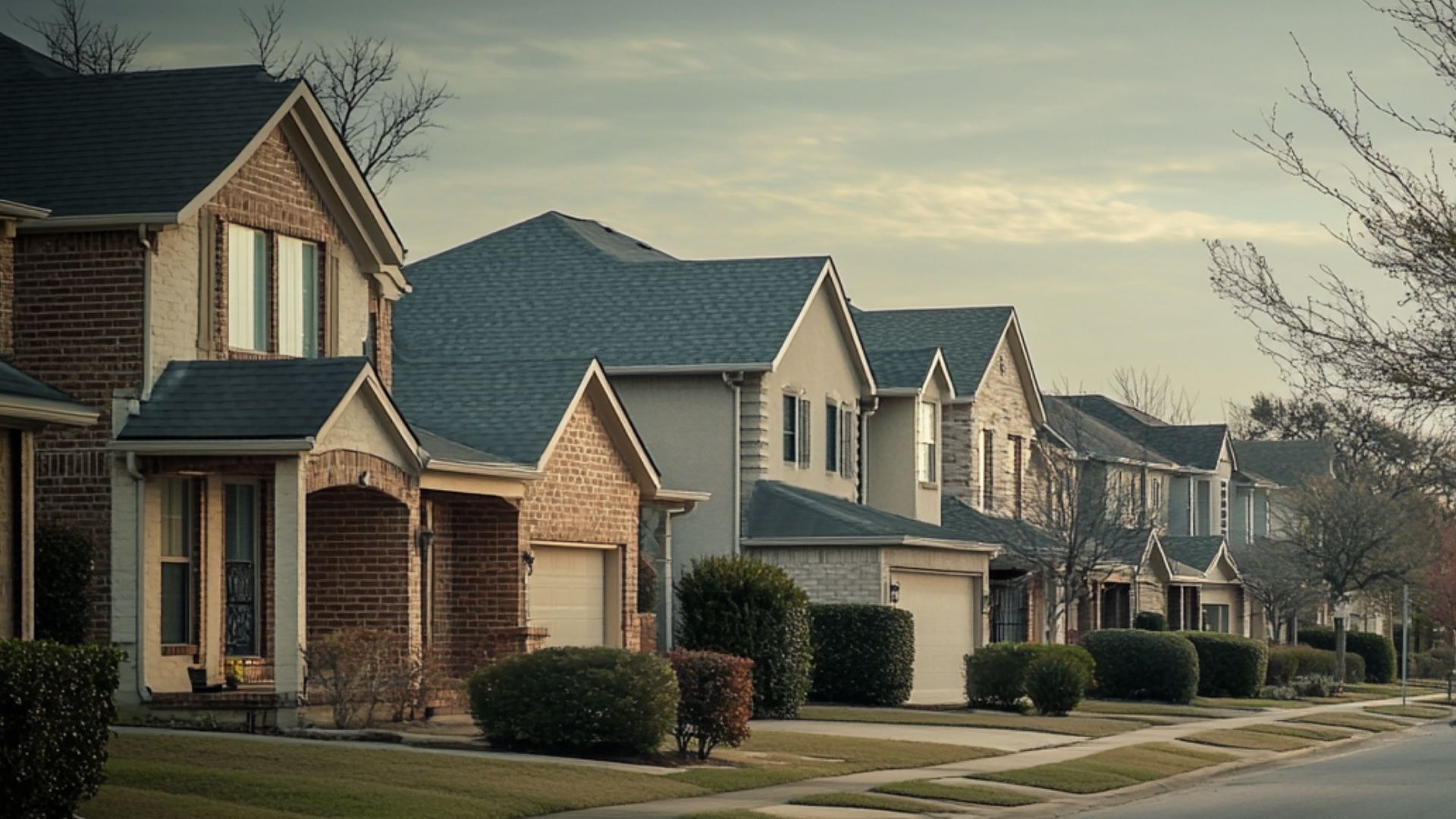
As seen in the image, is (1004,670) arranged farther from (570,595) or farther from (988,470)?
(988,470)

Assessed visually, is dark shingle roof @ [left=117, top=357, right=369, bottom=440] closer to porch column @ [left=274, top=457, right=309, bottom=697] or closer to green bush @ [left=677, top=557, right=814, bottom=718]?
porch column @ [left=274, top=457, right=309, bottom=697]

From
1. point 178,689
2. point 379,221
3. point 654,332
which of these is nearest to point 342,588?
point 178,689

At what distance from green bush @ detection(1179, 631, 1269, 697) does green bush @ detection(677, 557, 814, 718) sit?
17960 mm

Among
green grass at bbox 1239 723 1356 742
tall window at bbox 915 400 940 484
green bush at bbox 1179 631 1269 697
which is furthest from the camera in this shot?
green bush at bbox 1179 631 1269 697

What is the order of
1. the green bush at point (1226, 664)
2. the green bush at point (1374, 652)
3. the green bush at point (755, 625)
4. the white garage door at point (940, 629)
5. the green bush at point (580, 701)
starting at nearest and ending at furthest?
the green bush at point (580, 701), the green bush at point (755, 625), the white garage door at point (940, 629), the green bush at point (1226, 664), the green bush at point (1374, 652)

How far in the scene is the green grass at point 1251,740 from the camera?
33531 mm

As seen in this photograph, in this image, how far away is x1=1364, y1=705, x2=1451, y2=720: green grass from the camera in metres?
45.8

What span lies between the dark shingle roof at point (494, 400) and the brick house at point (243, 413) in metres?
0.06

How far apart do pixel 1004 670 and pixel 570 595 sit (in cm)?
1065

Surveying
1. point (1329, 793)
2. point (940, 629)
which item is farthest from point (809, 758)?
point (940, 629)

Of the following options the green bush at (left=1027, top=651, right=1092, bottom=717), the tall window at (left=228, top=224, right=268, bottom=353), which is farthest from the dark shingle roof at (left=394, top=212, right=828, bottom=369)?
the tall window at (left=228, top=224, right=268, bottom=353)

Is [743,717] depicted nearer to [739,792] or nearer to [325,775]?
[739,792]

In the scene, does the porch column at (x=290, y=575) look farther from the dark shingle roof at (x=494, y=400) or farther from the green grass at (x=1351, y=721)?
the green grass at (x=1351, y=721)

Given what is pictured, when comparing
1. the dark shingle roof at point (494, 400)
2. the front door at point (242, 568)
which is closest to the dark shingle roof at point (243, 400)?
the front door at point (242, 568)
